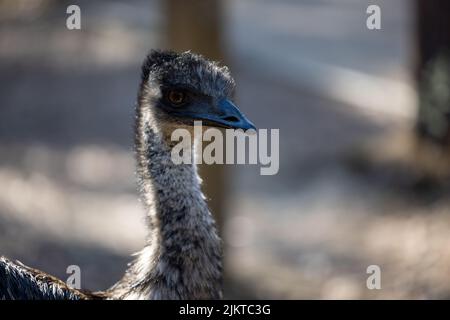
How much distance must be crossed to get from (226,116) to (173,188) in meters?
0.45

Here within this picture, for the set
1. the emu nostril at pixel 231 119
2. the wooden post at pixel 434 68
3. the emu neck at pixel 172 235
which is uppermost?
the wooden post at pixel 434 68

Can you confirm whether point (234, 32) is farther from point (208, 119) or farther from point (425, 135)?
point (208, 119)

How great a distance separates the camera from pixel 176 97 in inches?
207

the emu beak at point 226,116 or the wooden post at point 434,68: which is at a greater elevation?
the wooden post at point 434,68

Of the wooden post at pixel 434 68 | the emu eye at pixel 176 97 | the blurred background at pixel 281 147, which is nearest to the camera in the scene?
the emu eye at pixel 176 97

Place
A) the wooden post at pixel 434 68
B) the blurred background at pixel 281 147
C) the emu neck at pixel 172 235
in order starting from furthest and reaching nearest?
the wooden post at pixel 434 68
the blurred background at pixel 281 147
the emu neck at pixel 172 235

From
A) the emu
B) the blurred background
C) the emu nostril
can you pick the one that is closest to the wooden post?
the blurred background

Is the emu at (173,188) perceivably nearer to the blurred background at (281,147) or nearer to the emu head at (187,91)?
the emu head at (187,91)

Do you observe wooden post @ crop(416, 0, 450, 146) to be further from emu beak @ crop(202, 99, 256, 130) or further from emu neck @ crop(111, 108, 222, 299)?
emu neck @ crop(111, 108, 222, 299)

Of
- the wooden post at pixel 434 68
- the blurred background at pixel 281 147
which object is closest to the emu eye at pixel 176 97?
the blurred background at pixel 281 147

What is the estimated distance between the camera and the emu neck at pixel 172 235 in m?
5.00

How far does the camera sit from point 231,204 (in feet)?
33.0

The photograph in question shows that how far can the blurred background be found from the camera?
905cm
